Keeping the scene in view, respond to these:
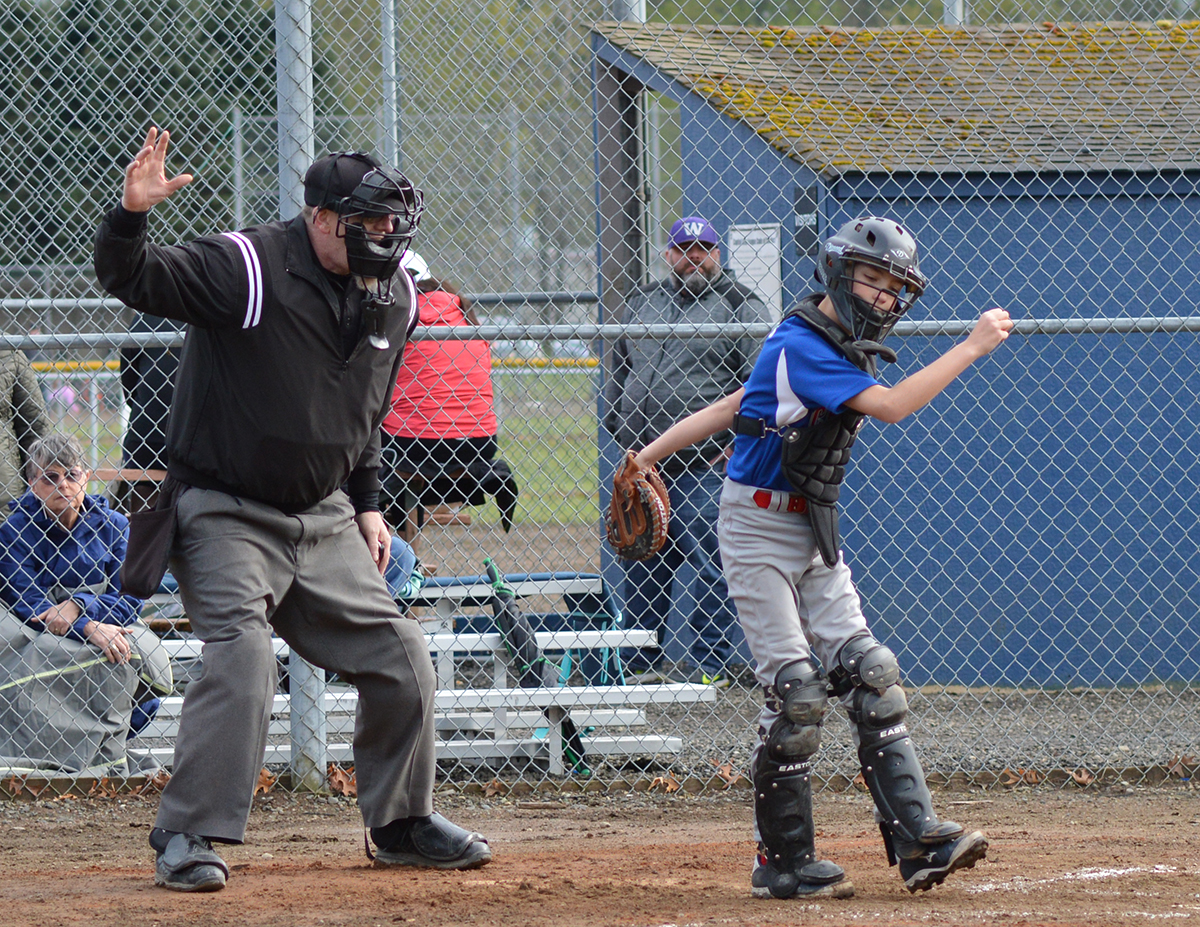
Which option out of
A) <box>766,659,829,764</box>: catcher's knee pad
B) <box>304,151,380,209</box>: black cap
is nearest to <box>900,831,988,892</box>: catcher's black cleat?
<box>766,659,829,764</box>: catcher's knee pad

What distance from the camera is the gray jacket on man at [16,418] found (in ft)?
19.2

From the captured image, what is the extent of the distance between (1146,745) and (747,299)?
8.78ft

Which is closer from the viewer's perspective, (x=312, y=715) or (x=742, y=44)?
(x=312, y=715)

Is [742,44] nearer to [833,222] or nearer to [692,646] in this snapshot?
[833,222]

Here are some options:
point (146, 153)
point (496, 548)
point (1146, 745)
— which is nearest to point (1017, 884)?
point (1146, 745)

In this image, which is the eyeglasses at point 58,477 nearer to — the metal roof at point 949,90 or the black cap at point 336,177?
the black cap at point 336,177

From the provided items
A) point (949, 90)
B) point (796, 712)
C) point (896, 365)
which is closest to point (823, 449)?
point (796, 712)

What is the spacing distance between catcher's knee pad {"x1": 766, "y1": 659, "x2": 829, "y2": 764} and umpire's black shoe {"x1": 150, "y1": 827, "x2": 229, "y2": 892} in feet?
4.97

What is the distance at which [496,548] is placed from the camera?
11.9 metres

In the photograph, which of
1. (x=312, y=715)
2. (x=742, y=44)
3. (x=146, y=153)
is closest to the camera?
(x=146, y=153)

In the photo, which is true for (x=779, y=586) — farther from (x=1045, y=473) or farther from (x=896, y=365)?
(x=1045, y=473)

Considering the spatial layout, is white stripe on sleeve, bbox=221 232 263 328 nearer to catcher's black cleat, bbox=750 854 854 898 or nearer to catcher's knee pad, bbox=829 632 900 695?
catcher's knee pad, bbox=829 632 900 695

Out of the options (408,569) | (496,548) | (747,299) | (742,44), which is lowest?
(496,548)

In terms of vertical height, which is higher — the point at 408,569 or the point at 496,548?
the point at 408,569
